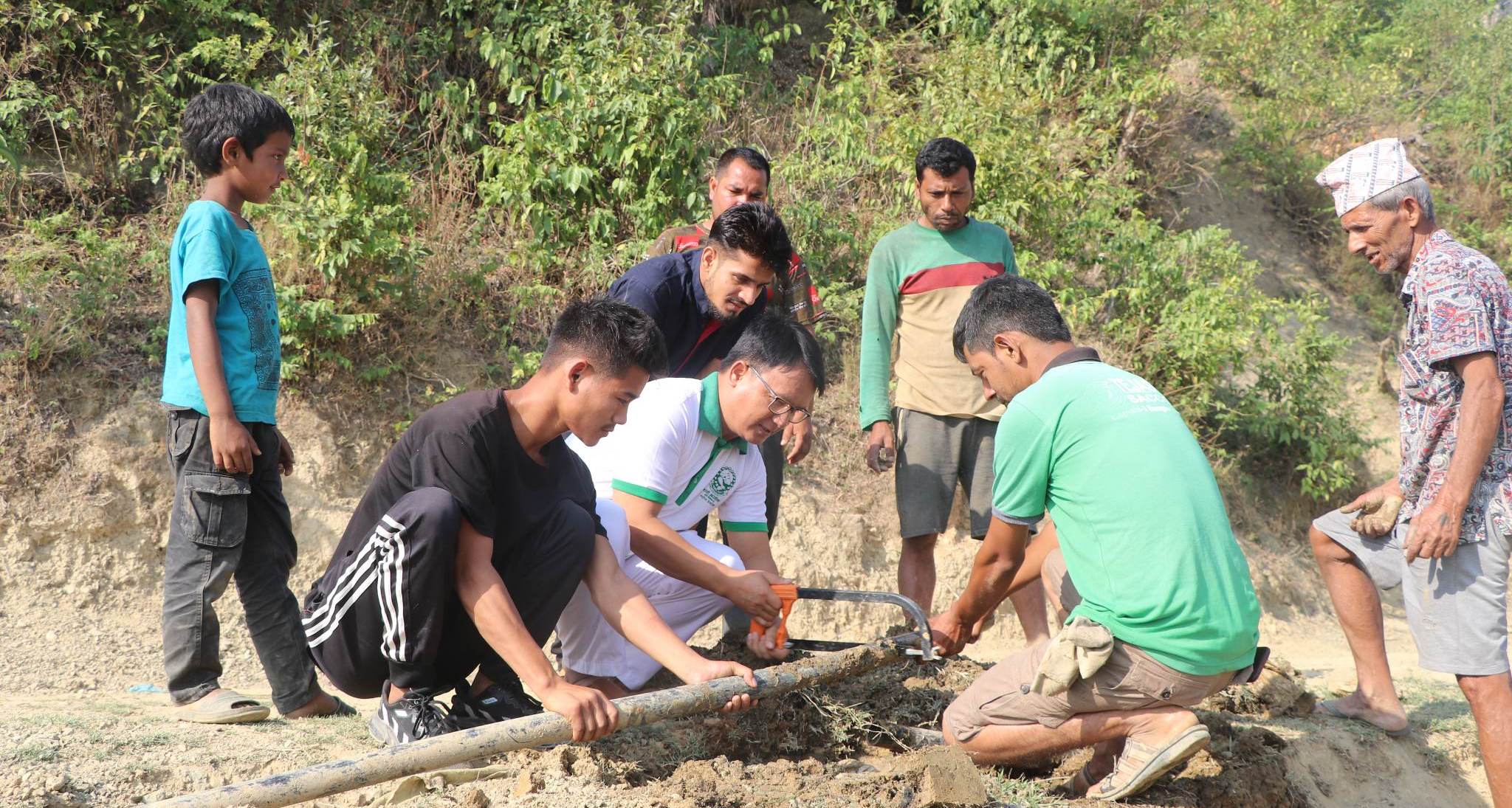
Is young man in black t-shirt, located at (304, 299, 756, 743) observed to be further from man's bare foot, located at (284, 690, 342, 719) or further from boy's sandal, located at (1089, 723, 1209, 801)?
boy's sandal, located at (1089, 723, 1209, 801)

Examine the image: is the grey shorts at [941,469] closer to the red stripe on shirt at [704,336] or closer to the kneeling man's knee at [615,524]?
the red stripe on shirt at [704,336]

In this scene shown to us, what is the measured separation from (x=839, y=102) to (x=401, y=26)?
315 cm

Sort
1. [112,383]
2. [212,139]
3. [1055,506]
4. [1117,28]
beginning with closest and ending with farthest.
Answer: [1055,506] < [212,139] < [112,383] < [1117,28]

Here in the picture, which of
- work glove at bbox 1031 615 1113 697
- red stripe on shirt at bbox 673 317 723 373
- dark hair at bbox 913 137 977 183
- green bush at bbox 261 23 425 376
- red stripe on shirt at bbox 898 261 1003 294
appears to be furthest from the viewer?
green bush at bbox 261 23 425 376

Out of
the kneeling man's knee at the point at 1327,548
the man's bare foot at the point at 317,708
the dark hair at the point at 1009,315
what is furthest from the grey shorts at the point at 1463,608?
the man's bare foot at the point at 317,708

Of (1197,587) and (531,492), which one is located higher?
(531,492)

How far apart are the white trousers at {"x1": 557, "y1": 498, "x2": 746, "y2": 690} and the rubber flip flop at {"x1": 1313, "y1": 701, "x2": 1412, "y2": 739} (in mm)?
2432

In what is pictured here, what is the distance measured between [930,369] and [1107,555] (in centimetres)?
174

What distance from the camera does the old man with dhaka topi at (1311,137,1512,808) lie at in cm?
343

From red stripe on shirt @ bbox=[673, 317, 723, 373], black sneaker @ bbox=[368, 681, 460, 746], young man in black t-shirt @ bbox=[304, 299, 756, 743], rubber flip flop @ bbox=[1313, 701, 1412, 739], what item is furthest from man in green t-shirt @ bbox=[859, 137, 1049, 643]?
black sneaker @ bbox=[368, 681, 460, 746]

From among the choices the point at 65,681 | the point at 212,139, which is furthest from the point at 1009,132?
the point at 65,681

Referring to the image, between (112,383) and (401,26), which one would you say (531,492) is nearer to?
(112,383)

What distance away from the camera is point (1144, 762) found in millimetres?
3121

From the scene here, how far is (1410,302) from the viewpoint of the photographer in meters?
3.63
